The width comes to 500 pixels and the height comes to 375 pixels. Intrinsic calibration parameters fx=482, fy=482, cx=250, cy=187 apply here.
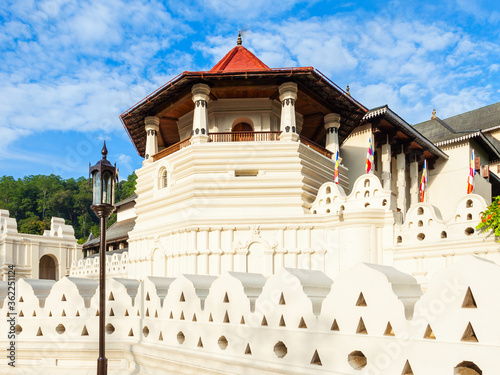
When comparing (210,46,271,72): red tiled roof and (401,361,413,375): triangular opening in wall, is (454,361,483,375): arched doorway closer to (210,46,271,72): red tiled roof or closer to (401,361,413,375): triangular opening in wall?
(401,361,413,375): triangular opening in wall

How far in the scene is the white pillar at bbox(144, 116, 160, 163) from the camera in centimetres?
2236

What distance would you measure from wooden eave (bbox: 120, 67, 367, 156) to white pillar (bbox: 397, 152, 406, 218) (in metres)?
5.57

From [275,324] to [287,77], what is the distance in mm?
14232

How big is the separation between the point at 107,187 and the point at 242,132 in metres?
11.3

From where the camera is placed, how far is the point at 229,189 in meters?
18.8

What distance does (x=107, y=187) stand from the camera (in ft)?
27.2

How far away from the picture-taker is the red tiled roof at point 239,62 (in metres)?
22.1

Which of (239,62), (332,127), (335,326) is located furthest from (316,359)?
(239,62)

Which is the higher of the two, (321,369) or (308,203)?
(308,203)

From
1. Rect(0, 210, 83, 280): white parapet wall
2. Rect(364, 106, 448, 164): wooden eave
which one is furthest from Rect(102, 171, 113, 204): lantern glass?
Rect(0, 210, 83, 280): white parapet wall

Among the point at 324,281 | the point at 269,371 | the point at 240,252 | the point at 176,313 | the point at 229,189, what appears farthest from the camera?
the point at 229,189

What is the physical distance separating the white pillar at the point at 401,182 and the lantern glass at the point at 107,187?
22289 mm

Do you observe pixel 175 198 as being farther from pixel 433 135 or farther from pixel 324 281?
pixel 433 135

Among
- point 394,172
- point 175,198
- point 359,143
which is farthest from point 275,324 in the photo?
point 394,172
